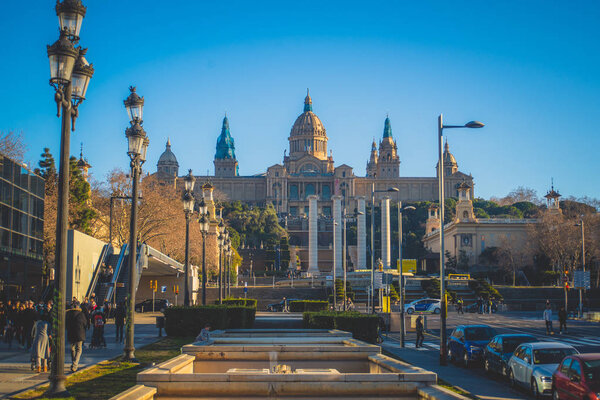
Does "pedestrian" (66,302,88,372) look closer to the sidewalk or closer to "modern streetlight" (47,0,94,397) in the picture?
the sidewalk

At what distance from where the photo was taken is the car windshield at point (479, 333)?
2203 cm

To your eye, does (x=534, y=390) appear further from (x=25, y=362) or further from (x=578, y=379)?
(x=25, y=362)

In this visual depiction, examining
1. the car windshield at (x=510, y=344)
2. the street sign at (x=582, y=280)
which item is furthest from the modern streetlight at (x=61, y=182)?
the street sign at (x=582, y=280)

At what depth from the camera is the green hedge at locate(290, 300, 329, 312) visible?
4272cm

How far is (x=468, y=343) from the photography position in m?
21.5

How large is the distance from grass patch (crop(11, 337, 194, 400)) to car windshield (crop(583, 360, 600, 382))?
Result: 27.9ft

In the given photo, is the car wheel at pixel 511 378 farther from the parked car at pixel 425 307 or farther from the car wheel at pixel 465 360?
the parked car at pixel 425 307

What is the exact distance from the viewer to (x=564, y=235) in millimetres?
79062

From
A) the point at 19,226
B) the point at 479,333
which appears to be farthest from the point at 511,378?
the point at 19,226

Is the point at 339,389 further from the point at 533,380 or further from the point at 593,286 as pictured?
the point at 593,286

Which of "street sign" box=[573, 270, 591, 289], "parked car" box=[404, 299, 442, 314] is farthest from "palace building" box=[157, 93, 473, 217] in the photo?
"street sign" box=[573, 270, 591, 289]

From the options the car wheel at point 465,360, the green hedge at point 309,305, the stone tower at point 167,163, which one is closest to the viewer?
the car wheel at point 465,360

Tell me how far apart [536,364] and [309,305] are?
2888cm

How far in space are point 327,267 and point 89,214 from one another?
9358cm
